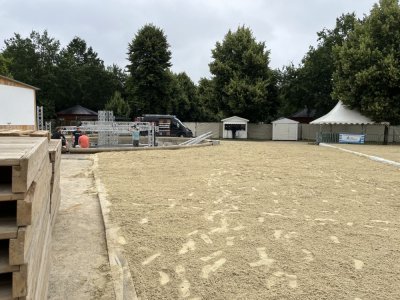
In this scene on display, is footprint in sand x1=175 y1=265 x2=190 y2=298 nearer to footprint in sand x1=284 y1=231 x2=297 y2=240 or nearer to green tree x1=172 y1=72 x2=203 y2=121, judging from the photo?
footprint in sand x1=284 y1=231 x2=297 y2=240

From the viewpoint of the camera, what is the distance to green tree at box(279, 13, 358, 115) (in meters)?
41.3

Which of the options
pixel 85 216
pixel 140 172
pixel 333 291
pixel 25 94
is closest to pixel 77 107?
pixel 25 94

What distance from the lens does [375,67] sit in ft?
96.3

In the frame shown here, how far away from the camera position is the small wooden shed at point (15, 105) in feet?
65.7

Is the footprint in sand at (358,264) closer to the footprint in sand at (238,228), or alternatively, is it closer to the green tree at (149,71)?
the footprint in sand at (238,228)

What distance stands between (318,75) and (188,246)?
40.4 metres

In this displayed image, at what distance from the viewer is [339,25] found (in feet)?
141

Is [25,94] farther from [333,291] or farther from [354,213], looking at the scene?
[333,291]

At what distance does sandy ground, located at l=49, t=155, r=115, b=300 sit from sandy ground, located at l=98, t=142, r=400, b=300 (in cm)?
33

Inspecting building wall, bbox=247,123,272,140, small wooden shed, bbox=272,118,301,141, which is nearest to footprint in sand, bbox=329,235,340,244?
small wooden shed, bbox=272,118,301,141

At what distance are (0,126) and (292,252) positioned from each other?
18582mm

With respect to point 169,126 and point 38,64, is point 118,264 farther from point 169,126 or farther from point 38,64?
point 38,64

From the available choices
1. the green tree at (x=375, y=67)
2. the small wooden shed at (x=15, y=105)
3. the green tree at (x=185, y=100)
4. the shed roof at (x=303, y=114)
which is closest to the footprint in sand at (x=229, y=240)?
the small wooden shed at (x=15, y=105)

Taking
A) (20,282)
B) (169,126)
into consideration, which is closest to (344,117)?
(169,126)
